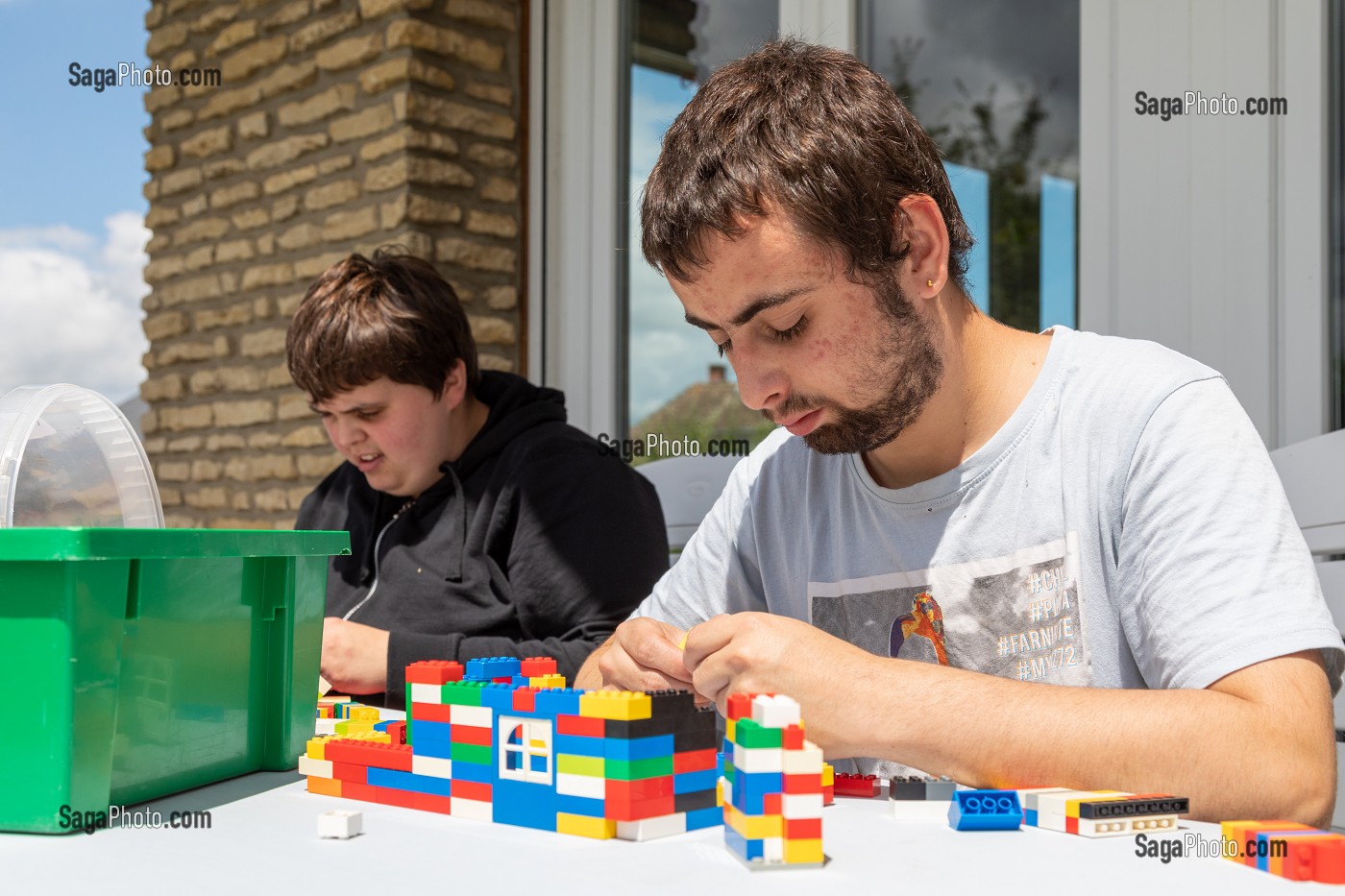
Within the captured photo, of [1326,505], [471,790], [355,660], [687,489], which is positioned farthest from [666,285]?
[471,790]

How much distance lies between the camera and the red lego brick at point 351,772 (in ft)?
3.37

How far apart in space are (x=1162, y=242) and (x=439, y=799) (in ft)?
5.93

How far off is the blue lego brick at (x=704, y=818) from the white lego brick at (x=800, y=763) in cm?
15

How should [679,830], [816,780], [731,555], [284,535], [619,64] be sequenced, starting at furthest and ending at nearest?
[619,64] → [731,555] → [284,535] → [679,830] → [816,780]

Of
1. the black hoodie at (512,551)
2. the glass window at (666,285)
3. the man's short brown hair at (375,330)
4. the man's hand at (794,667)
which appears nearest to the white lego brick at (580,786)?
the man's hand at (794,667)

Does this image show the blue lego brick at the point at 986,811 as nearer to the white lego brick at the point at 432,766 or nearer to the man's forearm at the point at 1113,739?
the man's forearm at the point at 1113,739

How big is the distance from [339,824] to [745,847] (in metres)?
0.32

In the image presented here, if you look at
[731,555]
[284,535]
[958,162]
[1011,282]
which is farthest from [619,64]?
[284,535]

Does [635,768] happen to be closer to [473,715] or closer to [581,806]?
[581,806]

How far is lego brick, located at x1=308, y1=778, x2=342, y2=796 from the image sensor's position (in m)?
1.05

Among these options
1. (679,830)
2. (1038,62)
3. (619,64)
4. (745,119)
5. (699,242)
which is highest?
(619,64)

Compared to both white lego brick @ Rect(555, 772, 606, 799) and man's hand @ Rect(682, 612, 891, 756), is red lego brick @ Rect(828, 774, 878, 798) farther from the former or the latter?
white lego brick @ Rect(555, 772, 606, 799)

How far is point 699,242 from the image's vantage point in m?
1.23

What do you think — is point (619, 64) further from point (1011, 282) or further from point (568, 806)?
point (568, 806)
